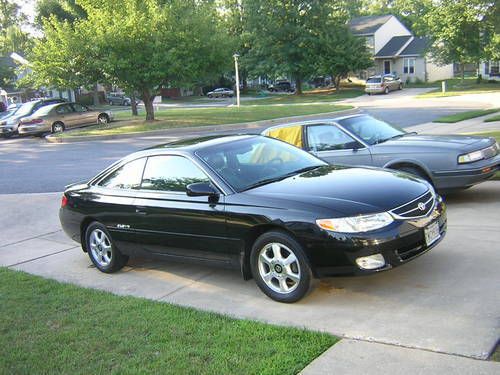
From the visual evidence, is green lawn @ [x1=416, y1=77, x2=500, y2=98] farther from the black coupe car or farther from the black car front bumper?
the black car front bumper

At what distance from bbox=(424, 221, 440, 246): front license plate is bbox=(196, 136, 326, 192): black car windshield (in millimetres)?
1468

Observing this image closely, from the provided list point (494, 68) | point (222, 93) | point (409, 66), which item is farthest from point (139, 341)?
point (409, 66)

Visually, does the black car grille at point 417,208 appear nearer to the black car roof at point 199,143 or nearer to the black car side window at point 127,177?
the black car roof at point 199,143

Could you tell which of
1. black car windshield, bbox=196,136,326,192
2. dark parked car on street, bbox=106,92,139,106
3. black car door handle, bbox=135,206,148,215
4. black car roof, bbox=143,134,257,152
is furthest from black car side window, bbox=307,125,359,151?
dark parked car on street, bbox=106,92,139,106

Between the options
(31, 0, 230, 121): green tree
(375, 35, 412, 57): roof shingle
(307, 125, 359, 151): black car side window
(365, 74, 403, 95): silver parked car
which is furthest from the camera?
(375, 35, 412, 57): roof shingle

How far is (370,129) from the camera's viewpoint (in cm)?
871

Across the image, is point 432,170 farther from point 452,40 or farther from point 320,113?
point 452,40

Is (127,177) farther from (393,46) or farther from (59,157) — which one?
(393,46)

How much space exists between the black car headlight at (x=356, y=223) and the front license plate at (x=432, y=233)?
0.50 metres

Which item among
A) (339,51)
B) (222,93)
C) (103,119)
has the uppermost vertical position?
(339,51)

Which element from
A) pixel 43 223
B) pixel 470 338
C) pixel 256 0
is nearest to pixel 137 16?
pixel 43 223

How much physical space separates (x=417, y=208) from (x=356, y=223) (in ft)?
2.22

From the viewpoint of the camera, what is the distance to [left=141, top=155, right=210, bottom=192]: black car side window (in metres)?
5.75

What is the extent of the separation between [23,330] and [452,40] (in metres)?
47.7
